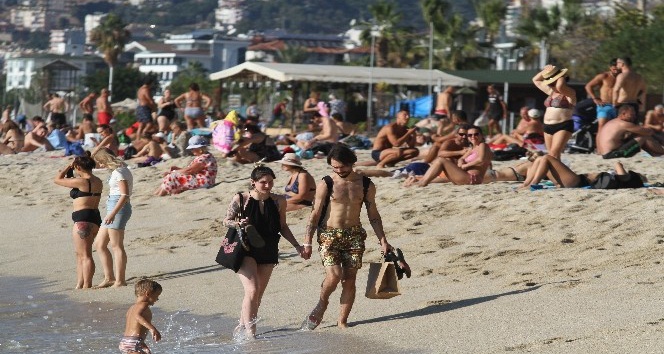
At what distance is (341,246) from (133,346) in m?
1.47

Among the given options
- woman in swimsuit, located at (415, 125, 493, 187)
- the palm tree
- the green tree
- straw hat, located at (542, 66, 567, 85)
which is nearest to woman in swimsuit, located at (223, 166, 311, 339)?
woman in swimsuit, located at (415, 125, 493, 187)

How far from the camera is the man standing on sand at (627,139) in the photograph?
Answer: 52.1 feet

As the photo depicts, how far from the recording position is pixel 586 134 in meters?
17.3

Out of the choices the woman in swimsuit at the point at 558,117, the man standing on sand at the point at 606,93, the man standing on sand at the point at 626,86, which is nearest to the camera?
the woman in swimsuit at the point at 558,117

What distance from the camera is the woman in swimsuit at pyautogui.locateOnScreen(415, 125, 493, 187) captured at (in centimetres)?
1360

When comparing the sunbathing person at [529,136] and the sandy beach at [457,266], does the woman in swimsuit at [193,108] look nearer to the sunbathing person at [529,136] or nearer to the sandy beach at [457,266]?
the sunbathing person at [529,136]

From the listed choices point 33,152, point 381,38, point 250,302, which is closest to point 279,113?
point 33,152

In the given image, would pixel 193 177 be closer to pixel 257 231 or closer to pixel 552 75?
pixel 552 75

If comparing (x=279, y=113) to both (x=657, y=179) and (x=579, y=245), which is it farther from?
(x=579, y=245)

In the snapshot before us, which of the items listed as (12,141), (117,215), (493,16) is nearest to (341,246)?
(117,215)

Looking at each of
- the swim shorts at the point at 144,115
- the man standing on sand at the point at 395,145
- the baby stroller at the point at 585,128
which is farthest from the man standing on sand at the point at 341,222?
the swim shorts at the point at 144,115

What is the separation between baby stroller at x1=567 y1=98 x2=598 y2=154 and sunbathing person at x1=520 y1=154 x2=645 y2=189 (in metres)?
4.05

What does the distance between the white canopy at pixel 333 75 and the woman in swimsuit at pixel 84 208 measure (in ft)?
59.4

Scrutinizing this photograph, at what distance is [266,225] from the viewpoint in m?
8.12
